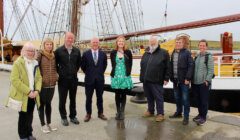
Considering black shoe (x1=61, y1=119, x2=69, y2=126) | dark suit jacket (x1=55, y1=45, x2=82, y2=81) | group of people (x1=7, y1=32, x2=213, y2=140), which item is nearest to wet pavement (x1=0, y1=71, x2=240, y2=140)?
black shoe (x1=61, y1=119, x2=69, y2=126)

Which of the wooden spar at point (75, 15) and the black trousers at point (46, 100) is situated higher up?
the wooden spar at point (75, 15)

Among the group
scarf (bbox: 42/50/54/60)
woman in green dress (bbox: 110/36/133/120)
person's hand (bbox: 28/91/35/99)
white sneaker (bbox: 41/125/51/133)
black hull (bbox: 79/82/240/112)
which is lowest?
black hull (bbox: 79/82/240/112)

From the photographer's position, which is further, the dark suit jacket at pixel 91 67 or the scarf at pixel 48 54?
the dark suit jacket at pixel 91 67

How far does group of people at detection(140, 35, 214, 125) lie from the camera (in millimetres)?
5410

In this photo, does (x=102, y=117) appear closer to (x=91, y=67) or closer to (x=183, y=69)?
(x=91, y=67)

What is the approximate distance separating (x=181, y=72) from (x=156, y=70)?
44cm

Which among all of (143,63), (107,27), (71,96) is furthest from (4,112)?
(107,27)

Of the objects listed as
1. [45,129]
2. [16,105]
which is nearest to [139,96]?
[45,129]

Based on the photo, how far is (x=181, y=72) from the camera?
5480 millimetres

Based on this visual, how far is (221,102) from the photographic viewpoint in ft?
31.0

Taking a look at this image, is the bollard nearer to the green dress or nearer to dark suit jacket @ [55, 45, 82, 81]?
the green dress

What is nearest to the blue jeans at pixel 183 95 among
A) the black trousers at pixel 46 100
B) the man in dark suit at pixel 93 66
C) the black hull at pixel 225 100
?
the man in dark suit at pixel 93 66

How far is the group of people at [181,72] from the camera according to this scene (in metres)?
5.41

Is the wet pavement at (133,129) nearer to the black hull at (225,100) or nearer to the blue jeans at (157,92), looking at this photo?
the blue jeans at (157,92)
